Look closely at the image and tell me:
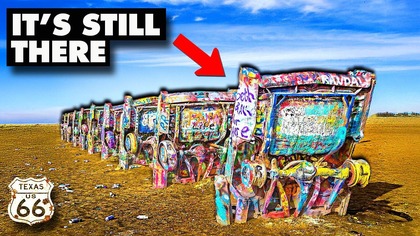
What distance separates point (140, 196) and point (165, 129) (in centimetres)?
166

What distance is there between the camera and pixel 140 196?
29.4ft

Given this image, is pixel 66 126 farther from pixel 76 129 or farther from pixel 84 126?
pixel 84 126

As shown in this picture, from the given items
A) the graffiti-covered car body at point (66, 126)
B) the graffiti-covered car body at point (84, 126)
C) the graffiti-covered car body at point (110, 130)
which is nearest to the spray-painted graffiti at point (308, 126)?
Result: the graffiti-covered car body at point (110, 130)

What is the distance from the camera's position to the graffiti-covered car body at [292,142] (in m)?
6.15

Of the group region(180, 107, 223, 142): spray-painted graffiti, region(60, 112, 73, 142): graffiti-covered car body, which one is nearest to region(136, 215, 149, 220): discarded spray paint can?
region(180, 107, 223, 142): spray-painted graffiti

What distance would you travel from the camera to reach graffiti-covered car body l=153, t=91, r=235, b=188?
31.8ft

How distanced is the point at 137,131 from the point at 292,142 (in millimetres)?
6942

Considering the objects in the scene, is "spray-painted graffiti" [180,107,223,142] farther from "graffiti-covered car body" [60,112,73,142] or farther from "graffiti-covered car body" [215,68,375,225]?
"graffiti-covered car body" [60,112,73,142]

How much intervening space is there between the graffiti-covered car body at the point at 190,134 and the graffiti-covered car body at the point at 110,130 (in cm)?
559

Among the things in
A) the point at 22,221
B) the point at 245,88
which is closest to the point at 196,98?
the point at 245,88

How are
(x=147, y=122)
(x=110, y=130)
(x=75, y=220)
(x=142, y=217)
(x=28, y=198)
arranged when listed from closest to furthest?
(x=28, y=198) < (x=75, y=220) < (x=142, y=217) < (x=147, y=122) < (x=110, y=130)

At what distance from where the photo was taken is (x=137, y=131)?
41.1 feet

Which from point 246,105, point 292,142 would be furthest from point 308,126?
point 246,105

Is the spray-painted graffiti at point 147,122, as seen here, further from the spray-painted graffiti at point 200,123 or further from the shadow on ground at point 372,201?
the shadow on ground at point 372,201
